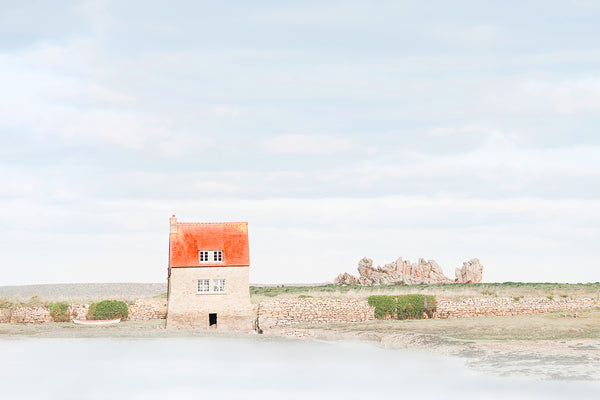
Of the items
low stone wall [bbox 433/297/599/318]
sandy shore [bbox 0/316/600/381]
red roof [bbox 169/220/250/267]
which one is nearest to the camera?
sandy shore [bbox 0/316/600/381]

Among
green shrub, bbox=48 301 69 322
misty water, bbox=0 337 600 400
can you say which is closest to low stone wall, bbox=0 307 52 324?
green shrub, bbox=48 301 69 322

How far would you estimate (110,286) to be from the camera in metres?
Answer: 154

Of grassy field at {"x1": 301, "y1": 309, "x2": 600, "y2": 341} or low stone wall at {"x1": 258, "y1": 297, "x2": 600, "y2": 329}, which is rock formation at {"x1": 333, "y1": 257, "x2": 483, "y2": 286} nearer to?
low stone wall at {"x1": 258, "y1": 297, "x2": 600, "y2": 329}

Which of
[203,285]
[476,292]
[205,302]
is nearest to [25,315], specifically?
[203,285]

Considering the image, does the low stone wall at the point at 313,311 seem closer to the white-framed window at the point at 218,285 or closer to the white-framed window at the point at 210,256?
the white-framed window at the point at 218,285

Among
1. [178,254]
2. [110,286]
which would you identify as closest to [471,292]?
[178,254]

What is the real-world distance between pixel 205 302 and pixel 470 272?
45091 mm

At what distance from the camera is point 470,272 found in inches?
3531

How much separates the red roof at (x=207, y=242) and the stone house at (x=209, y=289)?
8cm

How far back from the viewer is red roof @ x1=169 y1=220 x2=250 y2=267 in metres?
56.0

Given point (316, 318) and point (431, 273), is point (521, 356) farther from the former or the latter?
point (431, 273)

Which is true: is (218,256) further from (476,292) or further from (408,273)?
(408,273)

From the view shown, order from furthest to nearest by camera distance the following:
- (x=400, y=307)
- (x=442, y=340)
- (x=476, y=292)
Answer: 1. (x=476, y=292)
2. (x=400, y=307)
3. (x=442, y=340)

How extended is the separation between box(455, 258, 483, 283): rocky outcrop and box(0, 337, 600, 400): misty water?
46.0 meters
